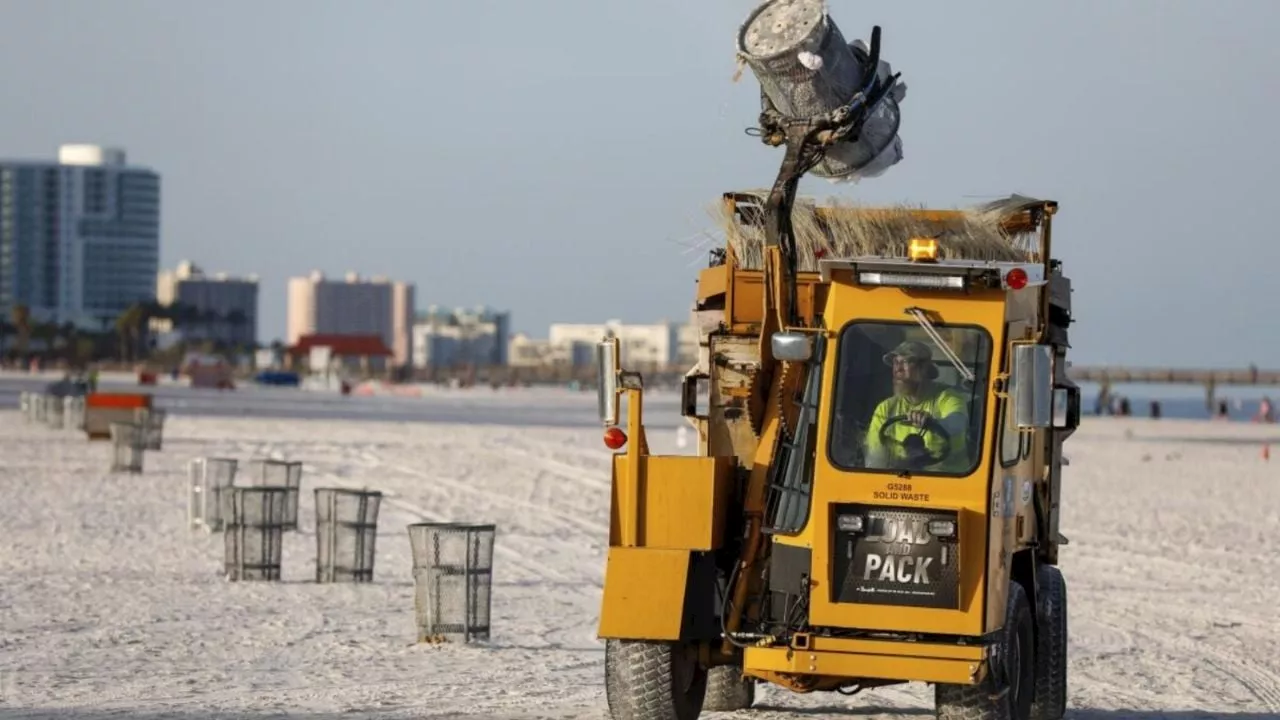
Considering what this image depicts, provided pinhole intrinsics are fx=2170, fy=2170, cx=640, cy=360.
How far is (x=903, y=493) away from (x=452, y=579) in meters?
5.57

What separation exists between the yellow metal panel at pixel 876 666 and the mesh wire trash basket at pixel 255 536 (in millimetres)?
9451

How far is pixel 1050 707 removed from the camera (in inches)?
461

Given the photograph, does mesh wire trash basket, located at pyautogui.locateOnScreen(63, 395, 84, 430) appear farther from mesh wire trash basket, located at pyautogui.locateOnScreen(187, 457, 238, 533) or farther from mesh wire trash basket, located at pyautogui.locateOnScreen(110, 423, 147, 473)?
mesh wire trash basket, located at pyautogui.locateOnScreen(187, 457, 238, 533)

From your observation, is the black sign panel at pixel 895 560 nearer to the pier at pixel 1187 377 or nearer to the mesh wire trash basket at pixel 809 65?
the mesh wire trash basket at pixel 809 65

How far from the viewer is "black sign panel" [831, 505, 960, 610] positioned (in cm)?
1012

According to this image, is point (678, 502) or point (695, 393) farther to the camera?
point (695, 393)

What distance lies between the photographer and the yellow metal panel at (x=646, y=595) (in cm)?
1038

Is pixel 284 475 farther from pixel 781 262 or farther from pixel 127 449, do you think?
pixel 781 262

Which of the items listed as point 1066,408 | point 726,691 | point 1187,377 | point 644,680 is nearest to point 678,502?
point 644,680

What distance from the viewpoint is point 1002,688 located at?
10344 mm

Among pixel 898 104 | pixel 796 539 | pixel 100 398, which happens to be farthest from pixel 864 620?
pixel 100 398

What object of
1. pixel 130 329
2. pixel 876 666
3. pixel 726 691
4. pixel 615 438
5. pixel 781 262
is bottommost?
pixel 726 691

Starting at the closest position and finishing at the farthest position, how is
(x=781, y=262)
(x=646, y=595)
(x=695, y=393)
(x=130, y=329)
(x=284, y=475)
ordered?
(x=646, y=595)
(x=781, y=262)
(x=695, y=393)
(x=284, y=475)
(x=130, y=329)

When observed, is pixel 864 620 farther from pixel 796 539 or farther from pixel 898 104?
pixel 898 104
